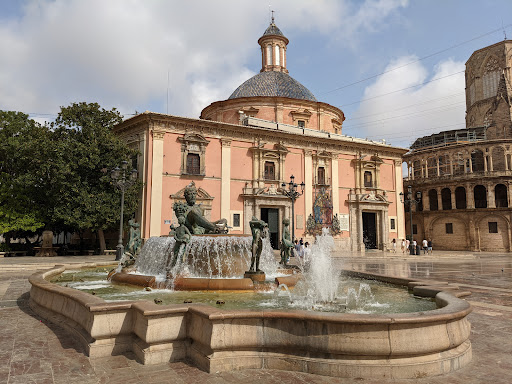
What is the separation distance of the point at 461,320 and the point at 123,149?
20.3 meters

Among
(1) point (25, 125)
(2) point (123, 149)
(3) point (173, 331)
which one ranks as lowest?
(3) point (173, 331)

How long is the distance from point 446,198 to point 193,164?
2674cm

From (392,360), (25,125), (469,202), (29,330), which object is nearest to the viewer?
(392,360)

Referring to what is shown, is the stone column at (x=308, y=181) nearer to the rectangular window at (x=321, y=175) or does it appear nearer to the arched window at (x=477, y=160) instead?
the rectangular window at (x=321, y=175)

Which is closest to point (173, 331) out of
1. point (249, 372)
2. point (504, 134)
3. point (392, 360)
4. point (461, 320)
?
point (249, 372)

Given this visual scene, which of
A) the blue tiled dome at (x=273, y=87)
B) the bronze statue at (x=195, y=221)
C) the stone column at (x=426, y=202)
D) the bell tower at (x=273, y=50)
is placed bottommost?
the bronze statue at (x=195, y=221)

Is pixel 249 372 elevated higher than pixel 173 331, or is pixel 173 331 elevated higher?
pixel 173 331

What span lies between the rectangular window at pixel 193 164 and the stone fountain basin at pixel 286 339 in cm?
1879

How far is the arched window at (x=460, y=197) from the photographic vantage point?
3538 centimetres

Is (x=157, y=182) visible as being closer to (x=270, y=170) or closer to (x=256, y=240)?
(x=270, y=170)

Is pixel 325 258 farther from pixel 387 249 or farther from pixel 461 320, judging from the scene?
pixel 387 249

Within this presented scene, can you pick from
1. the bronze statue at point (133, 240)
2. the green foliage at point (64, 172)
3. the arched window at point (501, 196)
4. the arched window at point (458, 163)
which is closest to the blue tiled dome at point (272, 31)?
the green foliage at point (64, 172)

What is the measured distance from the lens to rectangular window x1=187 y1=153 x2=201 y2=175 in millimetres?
22531

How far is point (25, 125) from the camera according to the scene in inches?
896
